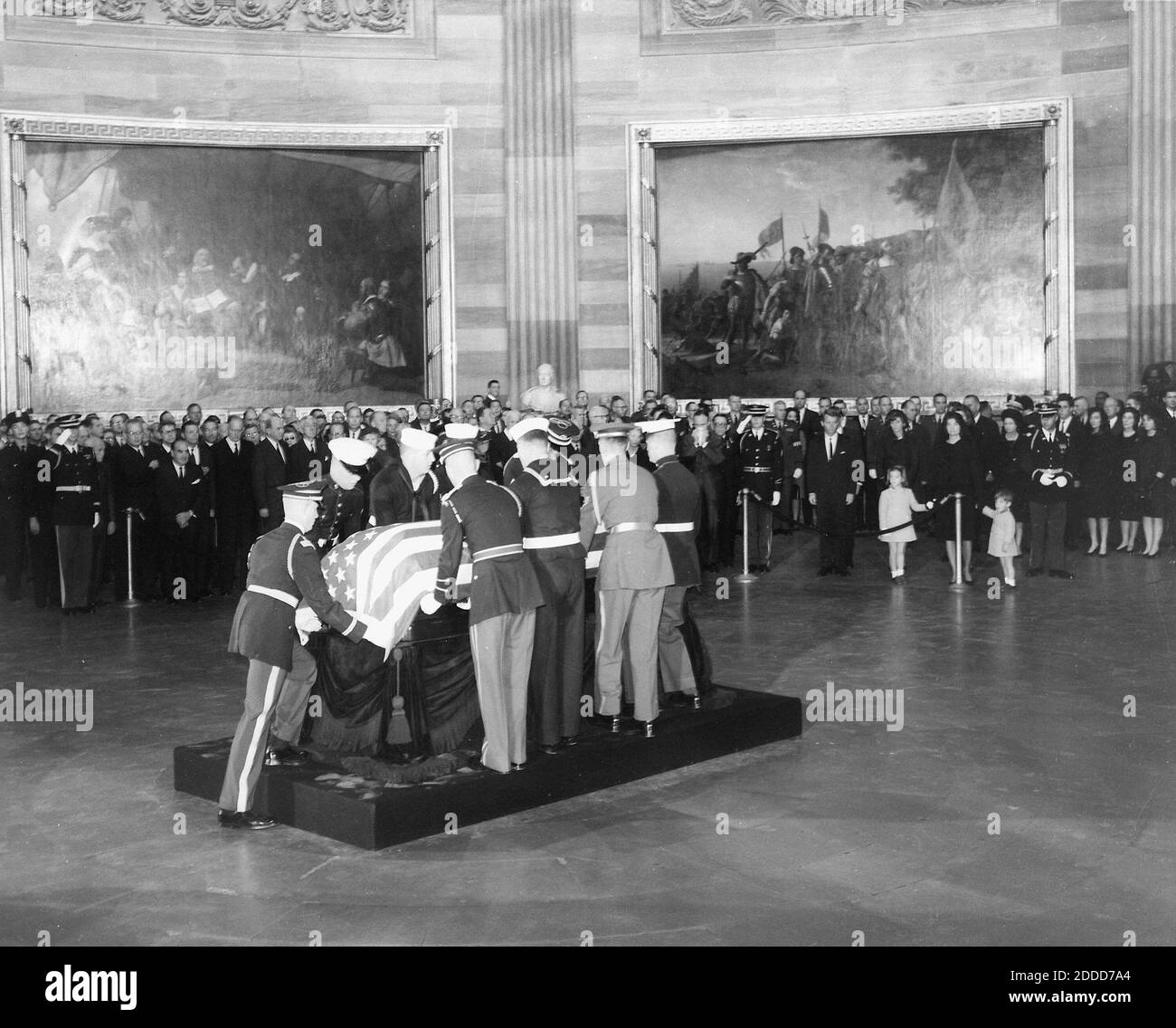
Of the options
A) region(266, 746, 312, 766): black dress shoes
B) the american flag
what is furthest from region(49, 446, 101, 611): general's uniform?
region(266, 746, 312, 766): black dress shoes

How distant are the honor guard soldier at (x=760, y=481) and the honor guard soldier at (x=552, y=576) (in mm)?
7975

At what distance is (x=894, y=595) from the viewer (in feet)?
46.4

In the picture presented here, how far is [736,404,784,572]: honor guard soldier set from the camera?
1603 cm

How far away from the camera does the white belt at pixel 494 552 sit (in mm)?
7426

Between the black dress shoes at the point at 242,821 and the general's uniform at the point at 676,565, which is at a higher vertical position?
the general's uniform at the point at 676,565

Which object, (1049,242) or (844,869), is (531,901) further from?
(1049,242)

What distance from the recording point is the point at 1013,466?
15.9 metres

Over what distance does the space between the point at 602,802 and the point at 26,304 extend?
531 inches

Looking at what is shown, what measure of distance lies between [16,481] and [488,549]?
9.12m

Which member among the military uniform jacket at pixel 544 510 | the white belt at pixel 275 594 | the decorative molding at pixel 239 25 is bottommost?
the white belt at pixel 275 594

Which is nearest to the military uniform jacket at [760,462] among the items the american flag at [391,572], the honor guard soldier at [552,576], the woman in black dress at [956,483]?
the woman in black dress at [956,483]

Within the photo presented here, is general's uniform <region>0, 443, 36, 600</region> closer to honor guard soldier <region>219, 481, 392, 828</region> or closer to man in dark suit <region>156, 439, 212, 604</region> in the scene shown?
man in dark suit <region>156, 439, 212, 604</region>

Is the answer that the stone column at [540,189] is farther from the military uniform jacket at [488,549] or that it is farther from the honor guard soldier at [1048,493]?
the military uniform jacket at [488,549]

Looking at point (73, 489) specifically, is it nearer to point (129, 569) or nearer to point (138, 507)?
point (138, 507)
